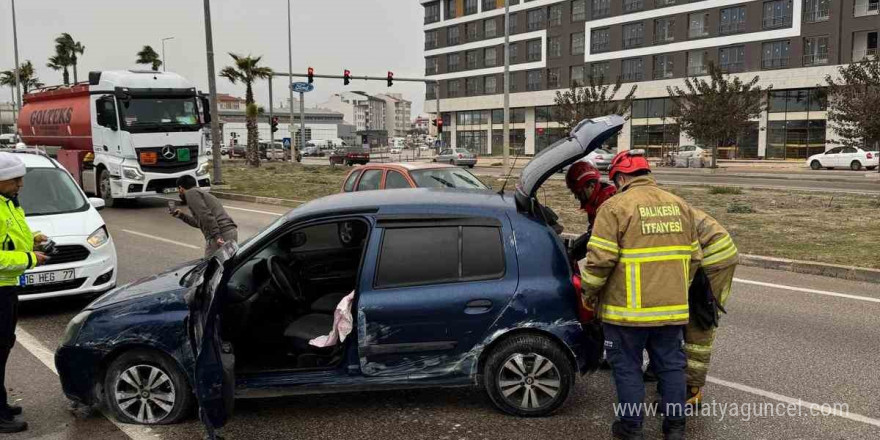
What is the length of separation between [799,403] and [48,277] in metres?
6.78

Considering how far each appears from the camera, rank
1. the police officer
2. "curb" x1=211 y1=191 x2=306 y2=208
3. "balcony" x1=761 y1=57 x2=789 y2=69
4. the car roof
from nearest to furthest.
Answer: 1. the police officer
2. the car roof
3. "curb" x1=211 y1=191 x2=306 y2=208
4. "balcony" x1=761 y1=57 x2=789 y2=69

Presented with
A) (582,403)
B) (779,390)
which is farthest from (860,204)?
(582,403)

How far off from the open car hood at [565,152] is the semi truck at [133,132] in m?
14.4

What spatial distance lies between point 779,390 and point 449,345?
2.48 m

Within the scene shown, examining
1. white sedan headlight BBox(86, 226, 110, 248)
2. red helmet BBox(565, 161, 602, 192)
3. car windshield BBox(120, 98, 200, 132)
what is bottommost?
white sedan headlight BBox(86, 226, 110, 248)

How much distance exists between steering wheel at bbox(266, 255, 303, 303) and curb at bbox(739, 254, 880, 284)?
7.33 m

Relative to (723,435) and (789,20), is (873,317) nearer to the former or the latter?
(723,435)

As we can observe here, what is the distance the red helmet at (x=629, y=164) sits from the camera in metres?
3.86

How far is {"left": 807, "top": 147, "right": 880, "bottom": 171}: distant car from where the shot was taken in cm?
3394

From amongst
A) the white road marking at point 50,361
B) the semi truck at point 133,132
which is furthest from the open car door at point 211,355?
the semi truck at point 133,132

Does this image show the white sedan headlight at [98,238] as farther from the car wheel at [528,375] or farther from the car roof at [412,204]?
the car wheel at [528,375]

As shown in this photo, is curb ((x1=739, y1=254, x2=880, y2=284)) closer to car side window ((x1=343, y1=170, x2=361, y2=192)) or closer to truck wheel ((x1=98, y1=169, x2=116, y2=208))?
car side window ((x1=343, y1=170, x2=361, y2=192))

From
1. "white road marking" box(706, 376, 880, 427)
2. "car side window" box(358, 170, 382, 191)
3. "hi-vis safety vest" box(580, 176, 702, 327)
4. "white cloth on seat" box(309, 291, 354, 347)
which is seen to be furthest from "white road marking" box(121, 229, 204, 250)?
"hi-vis safety vest" box(580, 176, 702, 327)

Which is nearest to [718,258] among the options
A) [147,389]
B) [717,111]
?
[147,389]
